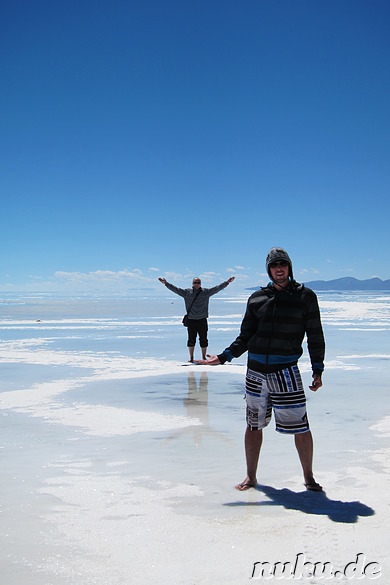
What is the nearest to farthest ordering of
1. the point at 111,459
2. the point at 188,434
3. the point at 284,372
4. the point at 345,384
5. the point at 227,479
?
the point at 284,372 < the point at 227,479 < the point at 111,459 < the point at 188,434 < the point at 345,384

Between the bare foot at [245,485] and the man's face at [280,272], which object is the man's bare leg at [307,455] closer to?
the bare foot at [245,485]

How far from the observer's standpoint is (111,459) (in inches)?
218

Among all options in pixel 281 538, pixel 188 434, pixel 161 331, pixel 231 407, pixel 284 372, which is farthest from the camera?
pixel 161 331

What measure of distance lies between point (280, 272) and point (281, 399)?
1.02m

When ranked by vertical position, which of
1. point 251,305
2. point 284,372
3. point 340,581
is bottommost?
point 340,581

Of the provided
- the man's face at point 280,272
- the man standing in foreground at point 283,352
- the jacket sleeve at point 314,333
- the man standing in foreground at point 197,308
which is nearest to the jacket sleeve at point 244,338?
the man standing in foreground at point 283,352

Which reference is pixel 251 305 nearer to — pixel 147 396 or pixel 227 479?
Result: pixel 227 479

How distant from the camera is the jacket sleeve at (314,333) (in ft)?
14.8

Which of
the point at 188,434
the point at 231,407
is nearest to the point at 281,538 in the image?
the point at 188,434


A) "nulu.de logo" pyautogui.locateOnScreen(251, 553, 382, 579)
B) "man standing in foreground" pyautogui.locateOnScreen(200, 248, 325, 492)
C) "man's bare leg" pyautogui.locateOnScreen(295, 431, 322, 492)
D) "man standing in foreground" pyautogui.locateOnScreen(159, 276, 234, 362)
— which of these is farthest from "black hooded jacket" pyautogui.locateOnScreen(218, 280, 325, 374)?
"man standing in foreground" pyautogui.locateOnScreen(159, 276, 234, 362)

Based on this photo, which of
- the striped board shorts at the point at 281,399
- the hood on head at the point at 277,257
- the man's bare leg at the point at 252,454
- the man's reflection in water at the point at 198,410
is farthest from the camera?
the man's reflection in water at the point at 198,410

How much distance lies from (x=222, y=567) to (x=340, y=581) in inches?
26.5

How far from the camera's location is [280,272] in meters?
4.54

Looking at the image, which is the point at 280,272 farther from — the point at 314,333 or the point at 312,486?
the point at 312,486
